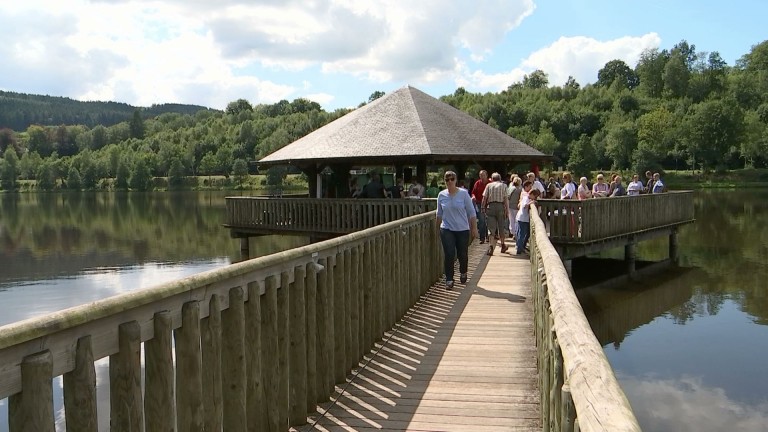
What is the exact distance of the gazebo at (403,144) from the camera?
71.8ft

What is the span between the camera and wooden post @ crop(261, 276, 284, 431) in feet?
13.7

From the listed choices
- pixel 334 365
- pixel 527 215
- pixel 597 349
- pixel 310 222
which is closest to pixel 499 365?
pixel 334 365

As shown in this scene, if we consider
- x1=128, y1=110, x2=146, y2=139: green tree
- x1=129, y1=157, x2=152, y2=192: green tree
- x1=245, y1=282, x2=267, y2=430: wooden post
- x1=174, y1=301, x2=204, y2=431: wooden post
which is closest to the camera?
x1=174, y1=301, x2=204, y2=431: wooden post

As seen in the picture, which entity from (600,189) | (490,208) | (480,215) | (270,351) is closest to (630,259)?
(600,189)

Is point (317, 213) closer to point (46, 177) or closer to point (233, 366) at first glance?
point (233, 366)

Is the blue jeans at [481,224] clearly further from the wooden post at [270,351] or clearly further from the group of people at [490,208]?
the wooden post at [270,351]

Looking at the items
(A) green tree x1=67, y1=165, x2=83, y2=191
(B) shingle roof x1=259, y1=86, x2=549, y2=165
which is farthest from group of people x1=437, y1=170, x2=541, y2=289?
(A) green tree x1=67, y1=165, x2=83, y2=191

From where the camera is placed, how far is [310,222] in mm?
22172

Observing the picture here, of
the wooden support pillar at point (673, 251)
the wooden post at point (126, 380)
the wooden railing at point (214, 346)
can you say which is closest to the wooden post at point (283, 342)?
the wooden railing at point (214, 346)

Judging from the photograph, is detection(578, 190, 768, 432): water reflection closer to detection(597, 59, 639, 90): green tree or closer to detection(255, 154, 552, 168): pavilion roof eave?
detection(255, 154, 552, 168): pavilion roof eave

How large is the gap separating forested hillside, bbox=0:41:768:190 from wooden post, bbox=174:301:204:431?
89468 mm

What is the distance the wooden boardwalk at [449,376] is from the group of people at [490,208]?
1.07 m

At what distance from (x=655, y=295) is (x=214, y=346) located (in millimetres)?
19810

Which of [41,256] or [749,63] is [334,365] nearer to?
[41,256]
